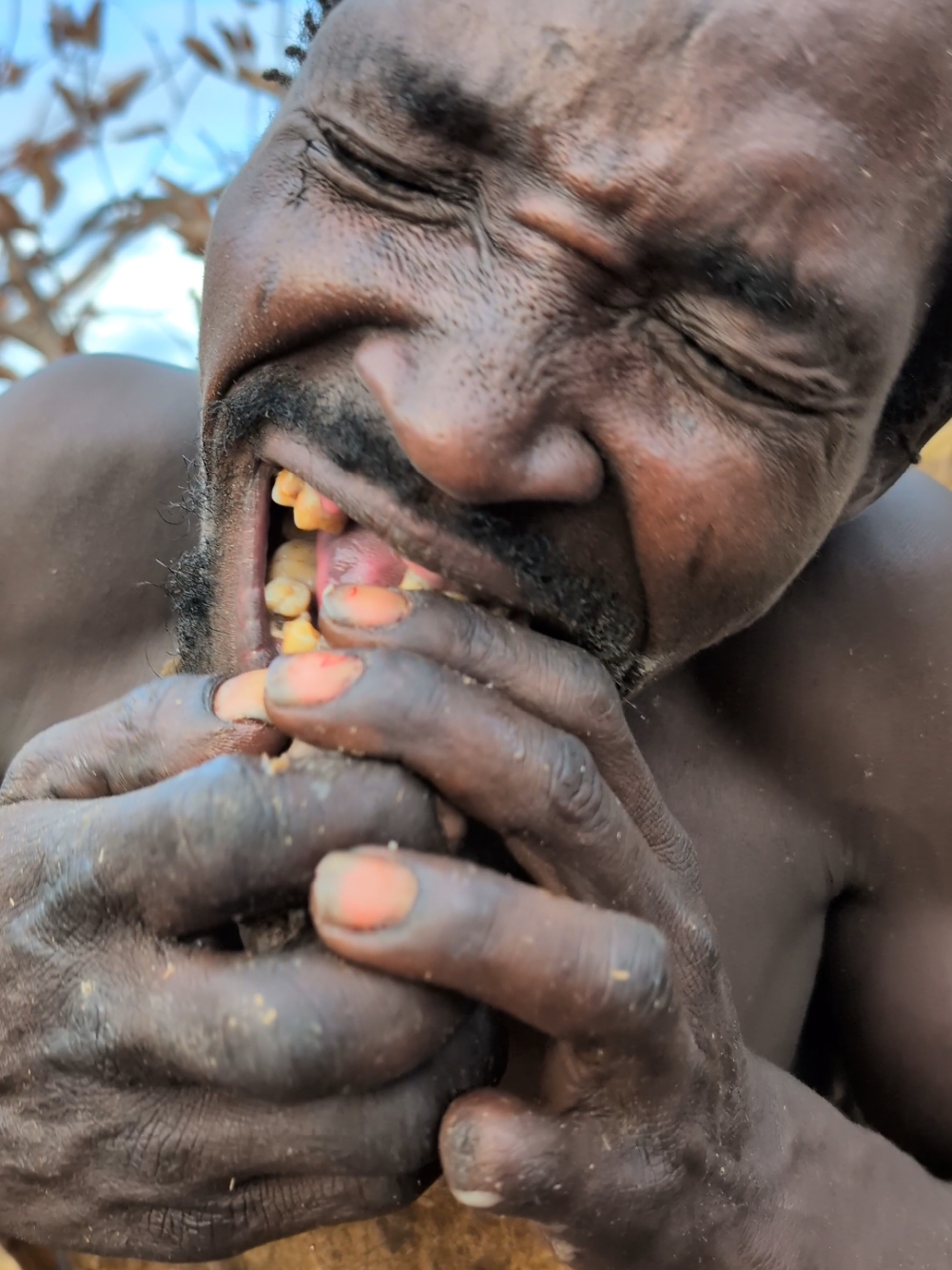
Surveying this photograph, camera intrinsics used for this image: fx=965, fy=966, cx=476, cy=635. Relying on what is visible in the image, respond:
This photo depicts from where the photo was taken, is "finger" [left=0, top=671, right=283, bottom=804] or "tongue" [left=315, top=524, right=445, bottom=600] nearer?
"finger" [left=0, top=671, right=283, bottom=804]

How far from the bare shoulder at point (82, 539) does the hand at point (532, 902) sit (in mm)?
1004

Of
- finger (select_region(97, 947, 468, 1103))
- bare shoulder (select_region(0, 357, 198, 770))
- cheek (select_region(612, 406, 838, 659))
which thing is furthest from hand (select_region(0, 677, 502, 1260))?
bare shoulder (select_region(0, 357, 198, 770))

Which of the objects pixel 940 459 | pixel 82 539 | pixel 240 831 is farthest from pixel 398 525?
pixel 940 459

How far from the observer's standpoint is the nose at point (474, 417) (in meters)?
0.79

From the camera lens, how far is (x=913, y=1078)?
5.07ft

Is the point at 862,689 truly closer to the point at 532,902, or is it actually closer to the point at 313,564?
the point at 313,564

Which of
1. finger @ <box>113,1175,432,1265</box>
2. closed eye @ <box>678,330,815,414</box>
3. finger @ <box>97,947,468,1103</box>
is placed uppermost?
closed eye @ <box>678,330,815,414</box>

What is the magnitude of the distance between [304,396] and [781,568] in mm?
523

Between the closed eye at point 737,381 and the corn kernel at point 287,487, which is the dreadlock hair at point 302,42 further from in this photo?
the closed eye at point 737,381

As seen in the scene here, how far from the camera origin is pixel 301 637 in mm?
933

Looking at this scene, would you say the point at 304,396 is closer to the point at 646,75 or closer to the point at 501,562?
the point at 501,562

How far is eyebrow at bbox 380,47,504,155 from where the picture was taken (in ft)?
2.74

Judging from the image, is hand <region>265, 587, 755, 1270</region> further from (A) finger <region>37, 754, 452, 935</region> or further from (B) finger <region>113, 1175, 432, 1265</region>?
(B) finger <region>113, 1175, 432, 1265</region>

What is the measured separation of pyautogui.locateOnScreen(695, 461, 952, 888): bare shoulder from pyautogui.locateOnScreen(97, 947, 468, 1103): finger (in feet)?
3.26
